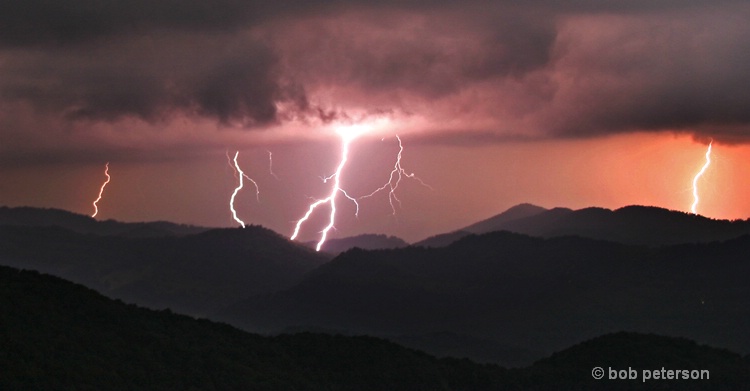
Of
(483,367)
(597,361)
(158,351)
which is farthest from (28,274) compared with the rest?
(597,361)

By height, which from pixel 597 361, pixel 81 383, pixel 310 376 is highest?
pixel 597 361

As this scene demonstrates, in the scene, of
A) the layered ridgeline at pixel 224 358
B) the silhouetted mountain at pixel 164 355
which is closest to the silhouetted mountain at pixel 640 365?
the layered ridgeline at pixel 224 358

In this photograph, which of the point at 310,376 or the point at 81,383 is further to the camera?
the point at 310,376

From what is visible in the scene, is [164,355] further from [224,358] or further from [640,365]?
[640,365]


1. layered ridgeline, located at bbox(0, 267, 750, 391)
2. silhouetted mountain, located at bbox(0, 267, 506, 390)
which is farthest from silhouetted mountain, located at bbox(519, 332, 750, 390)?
silhouetted mountain, located at bbox(0, 267, 506, 390)

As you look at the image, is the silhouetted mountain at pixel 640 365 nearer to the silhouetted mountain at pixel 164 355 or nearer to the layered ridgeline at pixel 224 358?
the layered ridgeline at pixel 224 358

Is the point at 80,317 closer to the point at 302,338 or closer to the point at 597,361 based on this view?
the point at 302,338

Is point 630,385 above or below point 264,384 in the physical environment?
above

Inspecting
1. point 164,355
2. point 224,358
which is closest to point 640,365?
point 224,358
